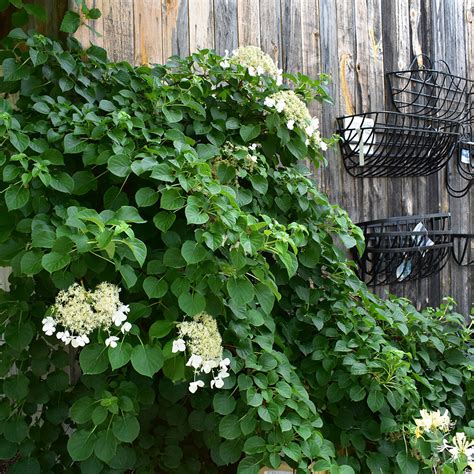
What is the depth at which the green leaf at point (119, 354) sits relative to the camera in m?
1.27

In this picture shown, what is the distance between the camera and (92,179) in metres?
1.54

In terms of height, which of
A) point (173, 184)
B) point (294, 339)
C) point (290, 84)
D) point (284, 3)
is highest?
point (284, 3)

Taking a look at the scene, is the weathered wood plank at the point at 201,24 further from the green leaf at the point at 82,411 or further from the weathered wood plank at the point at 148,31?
the green leaf at the point at 82,411

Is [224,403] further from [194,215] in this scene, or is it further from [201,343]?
[194,215]

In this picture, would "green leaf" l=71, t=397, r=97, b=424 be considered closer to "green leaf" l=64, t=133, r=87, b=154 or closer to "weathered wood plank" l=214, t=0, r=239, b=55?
"green leaf" l=64, t=133, r=87, b=154

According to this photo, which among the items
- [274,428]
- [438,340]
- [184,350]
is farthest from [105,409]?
[438,340]

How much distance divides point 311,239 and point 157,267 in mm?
591

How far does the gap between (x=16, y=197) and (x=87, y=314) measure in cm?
31

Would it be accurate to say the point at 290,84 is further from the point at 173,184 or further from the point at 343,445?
the point at 343,445

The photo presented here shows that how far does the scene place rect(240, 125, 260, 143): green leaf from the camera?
69.3 inches

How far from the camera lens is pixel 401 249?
103 inches

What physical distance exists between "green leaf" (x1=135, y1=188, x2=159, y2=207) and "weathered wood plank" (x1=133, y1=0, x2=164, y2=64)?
66 cm

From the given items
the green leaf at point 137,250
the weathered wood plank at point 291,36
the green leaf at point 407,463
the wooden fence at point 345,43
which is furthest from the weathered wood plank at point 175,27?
the green leaf at point 407,463

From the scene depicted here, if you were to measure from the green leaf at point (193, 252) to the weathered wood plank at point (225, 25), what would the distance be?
40.2 inches
